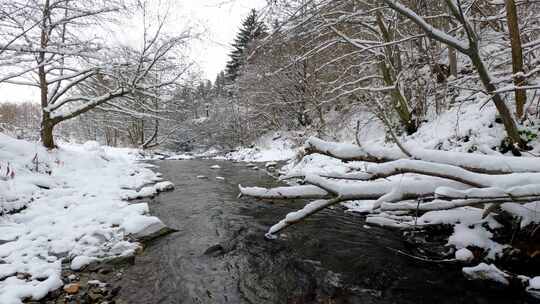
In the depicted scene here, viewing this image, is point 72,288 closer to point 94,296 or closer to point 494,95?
point 94,296

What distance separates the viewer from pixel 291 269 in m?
3.79

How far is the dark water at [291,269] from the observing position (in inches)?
124

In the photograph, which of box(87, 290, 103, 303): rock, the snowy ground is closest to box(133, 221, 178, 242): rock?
box(87, 290, 103, 303): rock

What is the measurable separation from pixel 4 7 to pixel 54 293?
5.70 m

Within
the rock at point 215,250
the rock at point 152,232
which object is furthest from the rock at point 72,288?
the rock at point 215,250

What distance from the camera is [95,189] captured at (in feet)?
23.2

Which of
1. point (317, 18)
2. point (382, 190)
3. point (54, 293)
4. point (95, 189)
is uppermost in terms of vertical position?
point (317, 18)

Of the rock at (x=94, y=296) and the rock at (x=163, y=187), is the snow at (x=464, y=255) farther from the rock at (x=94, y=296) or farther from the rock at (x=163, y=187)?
the rock at (x=163, y=187)

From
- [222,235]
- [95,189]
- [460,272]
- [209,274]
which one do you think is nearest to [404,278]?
[460,272]

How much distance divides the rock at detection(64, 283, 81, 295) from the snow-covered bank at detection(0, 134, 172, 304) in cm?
11

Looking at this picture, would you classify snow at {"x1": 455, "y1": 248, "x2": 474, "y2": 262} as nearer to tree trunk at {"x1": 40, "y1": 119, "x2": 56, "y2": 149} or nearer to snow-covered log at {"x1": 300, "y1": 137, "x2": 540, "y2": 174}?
snow-covered log at {"x1": 300, "y1": 137, "x2": 540, "y2": 174}

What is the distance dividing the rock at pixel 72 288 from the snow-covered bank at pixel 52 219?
0.11 m

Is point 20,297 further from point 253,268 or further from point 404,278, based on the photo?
point 404,278

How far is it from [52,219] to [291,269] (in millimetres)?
4364
